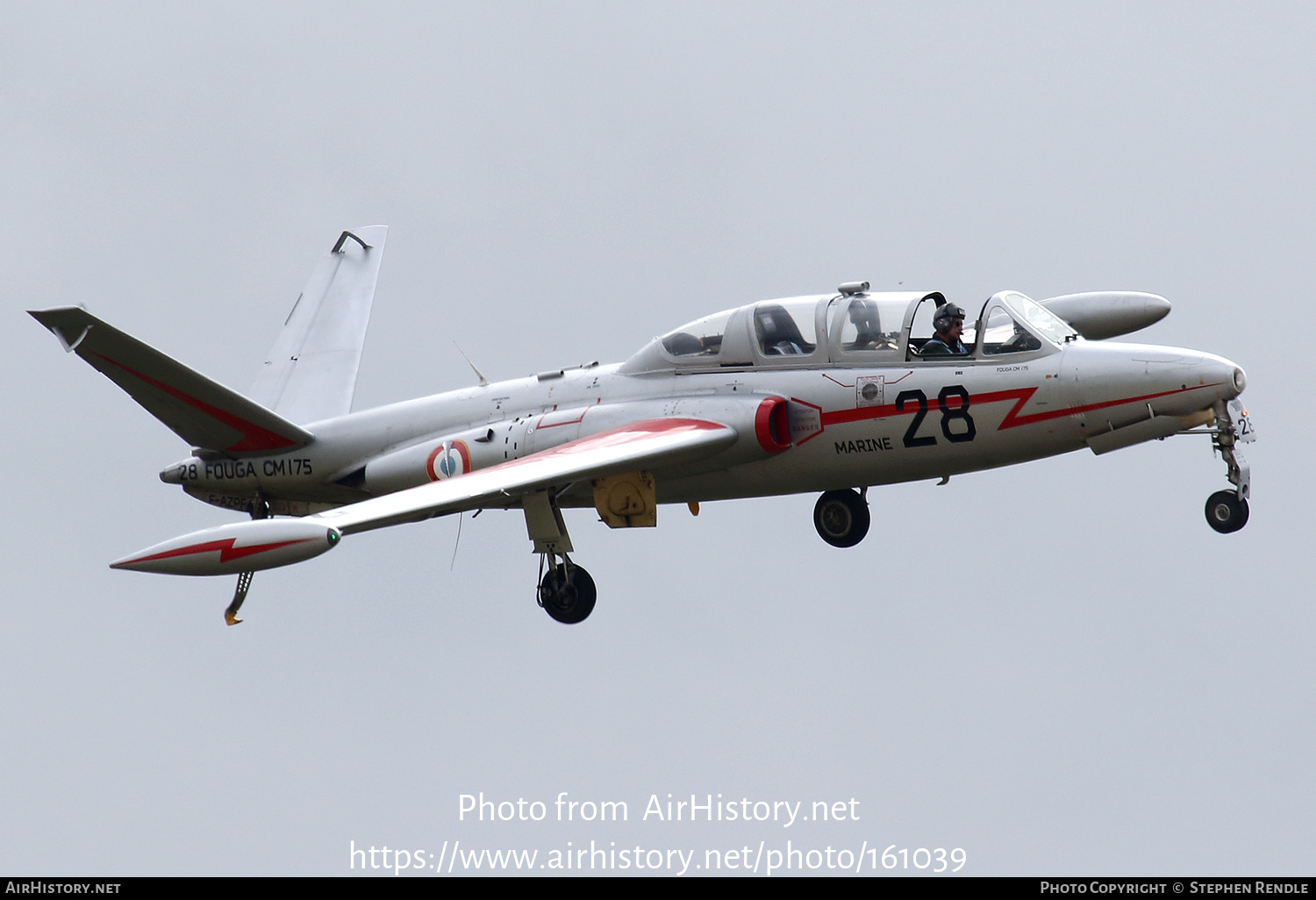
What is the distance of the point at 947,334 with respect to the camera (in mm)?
19828

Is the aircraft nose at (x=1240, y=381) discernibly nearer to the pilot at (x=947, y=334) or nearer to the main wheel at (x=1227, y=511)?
the main wheel at (x=1227, y=511)

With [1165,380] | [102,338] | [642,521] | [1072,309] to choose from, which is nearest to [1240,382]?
[1165,380]

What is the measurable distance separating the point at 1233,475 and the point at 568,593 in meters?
7.61

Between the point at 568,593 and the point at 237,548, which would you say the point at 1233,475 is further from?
the point at 237,548

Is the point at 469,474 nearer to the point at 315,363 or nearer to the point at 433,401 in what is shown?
the point at 433,401

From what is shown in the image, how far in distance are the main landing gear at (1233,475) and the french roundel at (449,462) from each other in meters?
8.80

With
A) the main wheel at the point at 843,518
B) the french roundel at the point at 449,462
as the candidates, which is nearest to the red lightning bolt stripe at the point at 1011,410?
the main wheel at the point at 843,518

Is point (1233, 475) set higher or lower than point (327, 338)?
lower

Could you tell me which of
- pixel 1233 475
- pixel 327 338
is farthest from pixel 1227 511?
pixel 327 338

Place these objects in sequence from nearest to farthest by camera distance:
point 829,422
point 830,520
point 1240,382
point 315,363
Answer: point 1240,382 < point 829,422 < point 830,520 < point 315,363

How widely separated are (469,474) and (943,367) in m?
5.41

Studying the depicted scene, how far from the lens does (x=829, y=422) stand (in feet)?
65.8

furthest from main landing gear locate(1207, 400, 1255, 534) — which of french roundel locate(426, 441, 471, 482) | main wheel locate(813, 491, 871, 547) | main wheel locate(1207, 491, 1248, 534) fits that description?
french roundel locate(426, 441, 471, 482)

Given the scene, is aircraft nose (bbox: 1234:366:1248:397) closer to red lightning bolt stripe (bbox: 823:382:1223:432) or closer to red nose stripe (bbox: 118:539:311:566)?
red lightning bolt stripe (bbox: 823:382:1223:432)
